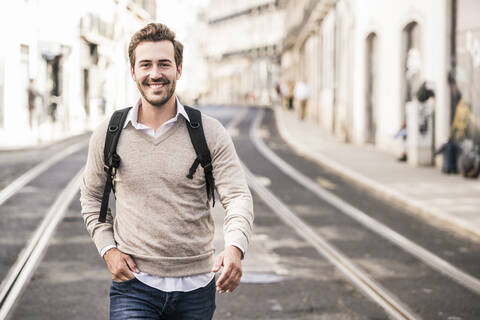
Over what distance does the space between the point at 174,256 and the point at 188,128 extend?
17.0 inches

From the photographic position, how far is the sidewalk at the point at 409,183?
11.2 m

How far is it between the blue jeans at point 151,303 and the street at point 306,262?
2961 mm

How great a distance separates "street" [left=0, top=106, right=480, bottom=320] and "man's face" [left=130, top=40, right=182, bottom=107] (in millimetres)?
3233

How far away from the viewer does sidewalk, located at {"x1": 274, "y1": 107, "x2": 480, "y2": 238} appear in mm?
11196

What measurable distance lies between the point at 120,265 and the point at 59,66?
3720 centimetres

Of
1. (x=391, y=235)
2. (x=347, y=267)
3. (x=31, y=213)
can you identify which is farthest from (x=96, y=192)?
(x=31, y=213)

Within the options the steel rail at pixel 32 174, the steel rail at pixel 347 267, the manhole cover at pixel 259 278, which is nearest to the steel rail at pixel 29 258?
the steel rail at pixel 32 174

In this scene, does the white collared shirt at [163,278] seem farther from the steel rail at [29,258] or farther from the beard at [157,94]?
the steel rail at [29,258]

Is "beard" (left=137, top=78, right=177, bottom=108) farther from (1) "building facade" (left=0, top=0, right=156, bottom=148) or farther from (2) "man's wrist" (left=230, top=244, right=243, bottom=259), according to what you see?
(1) "building facade" (left=0, top=0, right=156, bottom=148)

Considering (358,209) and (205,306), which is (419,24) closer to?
(358,209)

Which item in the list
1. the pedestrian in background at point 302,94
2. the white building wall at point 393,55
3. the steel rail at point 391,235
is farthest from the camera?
the pedestrian in background at point 302,94

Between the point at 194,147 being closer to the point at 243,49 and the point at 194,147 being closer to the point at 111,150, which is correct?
the point at 111,150

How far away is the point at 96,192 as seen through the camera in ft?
10.8

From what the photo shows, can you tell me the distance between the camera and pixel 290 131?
31641mm
